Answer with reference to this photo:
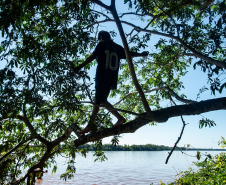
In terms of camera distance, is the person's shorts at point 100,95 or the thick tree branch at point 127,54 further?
the person's shorts at point 100,95

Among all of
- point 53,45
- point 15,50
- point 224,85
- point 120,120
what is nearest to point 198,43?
point 224,85

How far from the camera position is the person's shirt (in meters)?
3.45

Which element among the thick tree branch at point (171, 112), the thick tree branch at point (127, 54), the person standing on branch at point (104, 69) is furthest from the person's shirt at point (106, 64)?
the thick tree branch at point (171, 112)

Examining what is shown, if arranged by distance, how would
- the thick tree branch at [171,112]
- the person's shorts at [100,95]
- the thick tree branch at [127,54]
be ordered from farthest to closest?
the person's shorts at [100,95]
the thick tree branch at [127,54]
the thick tree branch at [171,112]

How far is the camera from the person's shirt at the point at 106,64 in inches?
136

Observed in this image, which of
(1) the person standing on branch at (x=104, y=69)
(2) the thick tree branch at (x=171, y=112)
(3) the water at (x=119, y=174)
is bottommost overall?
(3) the water at (x=119, y=174)

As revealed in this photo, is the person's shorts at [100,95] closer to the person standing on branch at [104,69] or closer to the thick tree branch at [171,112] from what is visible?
the person standing on branch at [104,69]

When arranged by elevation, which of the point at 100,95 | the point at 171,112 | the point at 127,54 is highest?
the point at 127,54

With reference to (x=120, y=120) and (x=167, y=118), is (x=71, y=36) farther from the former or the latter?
(x=167, y=118)

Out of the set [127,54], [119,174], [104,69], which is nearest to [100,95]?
[104,69]

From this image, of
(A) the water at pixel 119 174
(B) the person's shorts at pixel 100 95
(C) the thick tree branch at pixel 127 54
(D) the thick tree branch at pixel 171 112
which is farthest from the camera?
(A) the water at pixel 119 174

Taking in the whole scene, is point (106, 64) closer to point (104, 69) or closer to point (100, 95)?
point (104, 69)

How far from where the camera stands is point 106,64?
3.42 metres

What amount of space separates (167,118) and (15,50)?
281 cm
